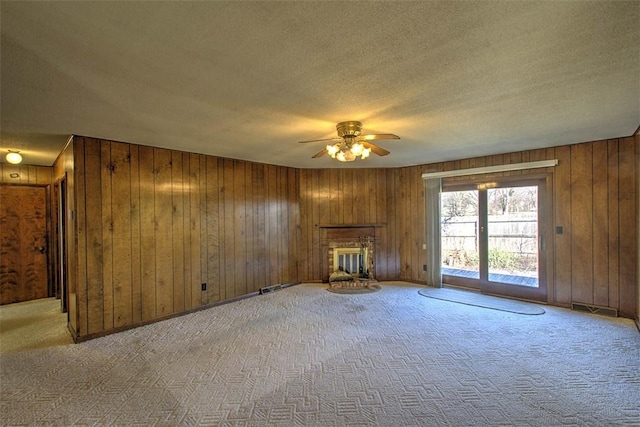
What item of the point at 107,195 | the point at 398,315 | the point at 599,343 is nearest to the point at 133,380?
the point at 107,195

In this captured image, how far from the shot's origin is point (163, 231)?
4203 millimetres

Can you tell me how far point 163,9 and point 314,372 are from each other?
9.33 ft

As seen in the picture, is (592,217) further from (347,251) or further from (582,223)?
(347,251)

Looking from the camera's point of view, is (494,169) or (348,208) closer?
(494,169)

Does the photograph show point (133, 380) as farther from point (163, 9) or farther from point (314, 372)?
point (163, 9)

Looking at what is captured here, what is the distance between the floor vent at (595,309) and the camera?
4.04 m

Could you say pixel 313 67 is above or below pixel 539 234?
above

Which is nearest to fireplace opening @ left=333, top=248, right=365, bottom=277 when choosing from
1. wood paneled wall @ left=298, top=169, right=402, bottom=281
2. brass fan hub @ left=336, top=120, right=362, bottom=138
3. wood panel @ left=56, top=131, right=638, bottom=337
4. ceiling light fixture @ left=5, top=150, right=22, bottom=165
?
wood paneled wall @ left=298, top=169, right=402, bottom=281

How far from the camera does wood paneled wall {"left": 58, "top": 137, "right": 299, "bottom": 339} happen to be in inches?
140

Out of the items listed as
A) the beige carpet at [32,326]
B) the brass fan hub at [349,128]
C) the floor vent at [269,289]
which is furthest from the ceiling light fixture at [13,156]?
the brass fan hub at [349,128]

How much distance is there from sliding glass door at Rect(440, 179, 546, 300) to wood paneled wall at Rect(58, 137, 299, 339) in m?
3.42

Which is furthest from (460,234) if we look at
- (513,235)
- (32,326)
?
(32,326)

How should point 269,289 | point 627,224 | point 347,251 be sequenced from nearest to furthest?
point 627,224 < point 269,289 < point 347,251

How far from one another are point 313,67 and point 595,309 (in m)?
5.10
